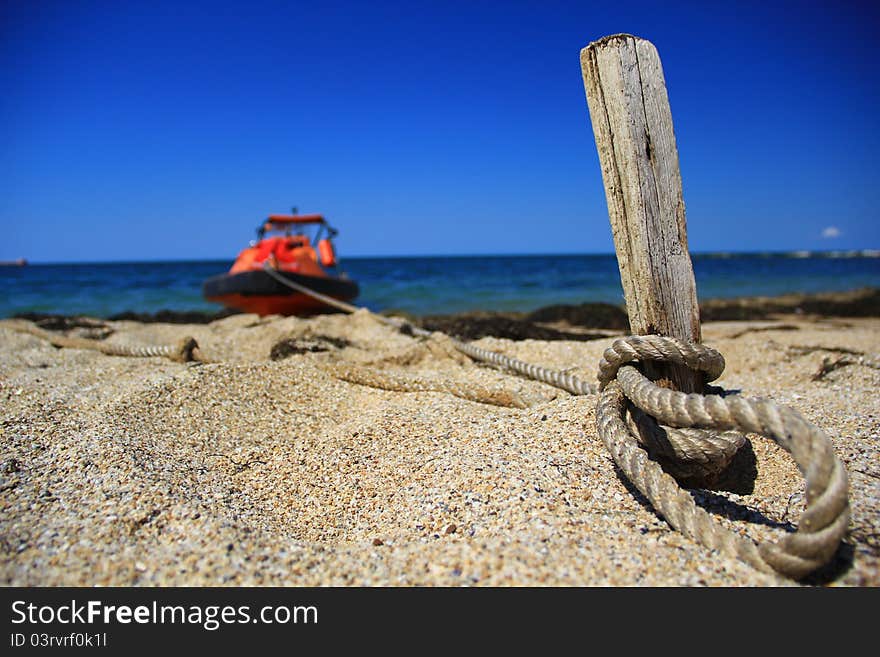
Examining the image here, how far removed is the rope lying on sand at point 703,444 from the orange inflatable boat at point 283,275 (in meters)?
7.61

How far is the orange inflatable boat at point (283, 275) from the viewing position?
8742 millimetres

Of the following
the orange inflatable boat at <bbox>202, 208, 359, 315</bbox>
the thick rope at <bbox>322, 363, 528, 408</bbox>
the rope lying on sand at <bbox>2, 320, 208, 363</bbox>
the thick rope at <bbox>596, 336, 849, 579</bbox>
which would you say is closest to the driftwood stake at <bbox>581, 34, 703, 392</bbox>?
the thick rope at <bbox>596, 336, 849, 579</bbox>

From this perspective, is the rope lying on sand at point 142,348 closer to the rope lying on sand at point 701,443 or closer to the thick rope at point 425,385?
the thick rope at point 425,385

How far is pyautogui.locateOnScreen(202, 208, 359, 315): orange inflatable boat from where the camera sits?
28.7ft

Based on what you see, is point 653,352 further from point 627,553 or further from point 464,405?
point 464,405

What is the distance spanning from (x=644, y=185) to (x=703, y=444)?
953 mm

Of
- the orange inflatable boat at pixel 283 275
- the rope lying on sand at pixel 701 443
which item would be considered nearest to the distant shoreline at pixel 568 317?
the orange inflatable boat at pixel 283 275

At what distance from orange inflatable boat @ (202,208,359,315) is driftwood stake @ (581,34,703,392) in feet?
24.8

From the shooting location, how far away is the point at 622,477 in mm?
1871

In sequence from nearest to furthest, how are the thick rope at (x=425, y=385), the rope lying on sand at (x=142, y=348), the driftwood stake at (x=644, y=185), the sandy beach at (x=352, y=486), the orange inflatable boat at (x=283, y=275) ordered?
the sandy beach at (x=352, y=486), the driftwood stake at (x=644, y=185), the thick rope at (x=425, y=385), the rope lying on sand at (x=142, y=348), the orange inflatable boat at (x=283, y=275)

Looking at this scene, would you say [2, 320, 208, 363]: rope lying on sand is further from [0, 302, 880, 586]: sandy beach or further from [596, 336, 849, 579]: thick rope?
[596, 336, 849, 579]: thick rope

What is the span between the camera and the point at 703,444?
179 centimetres

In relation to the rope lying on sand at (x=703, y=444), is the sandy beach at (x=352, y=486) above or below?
below
